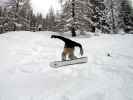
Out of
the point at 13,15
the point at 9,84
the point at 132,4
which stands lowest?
the point at 9,84

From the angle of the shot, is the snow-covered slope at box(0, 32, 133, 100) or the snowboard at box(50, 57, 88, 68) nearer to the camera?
the snow-covered slope at box(0, 32, 133, 100)

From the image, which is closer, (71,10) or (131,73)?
(131,73)

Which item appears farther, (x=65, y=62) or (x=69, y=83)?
(x=65, y=62)

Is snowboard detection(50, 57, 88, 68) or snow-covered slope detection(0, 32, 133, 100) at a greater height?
snowboard detection(50, 57, 88, 68)

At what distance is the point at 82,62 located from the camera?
9.33 m

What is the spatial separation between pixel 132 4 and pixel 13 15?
32.6m

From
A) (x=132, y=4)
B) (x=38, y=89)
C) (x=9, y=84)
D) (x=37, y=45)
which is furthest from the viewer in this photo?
(x=132, y=4)

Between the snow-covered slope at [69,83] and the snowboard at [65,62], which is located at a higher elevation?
the snowboard at [65,62]

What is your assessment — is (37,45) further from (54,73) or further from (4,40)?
(54,73)

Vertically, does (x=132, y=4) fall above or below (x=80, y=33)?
above

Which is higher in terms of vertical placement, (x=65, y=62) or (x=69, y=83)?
(x=65, y=62)

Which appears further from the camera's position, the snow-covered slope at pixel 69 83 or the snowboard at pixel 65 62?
the snowboard at pixel 65 62

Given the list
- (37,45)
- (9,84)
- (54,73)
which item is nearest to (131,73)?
(54,73)

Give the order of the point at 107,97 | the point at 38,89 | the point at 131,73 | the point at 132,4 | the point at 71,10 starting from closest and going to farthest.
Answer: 1. the point at 107,97
2. the point at 38,89
3. the point at 131,73
4. the point at 71,10
5. the point at 132,4
